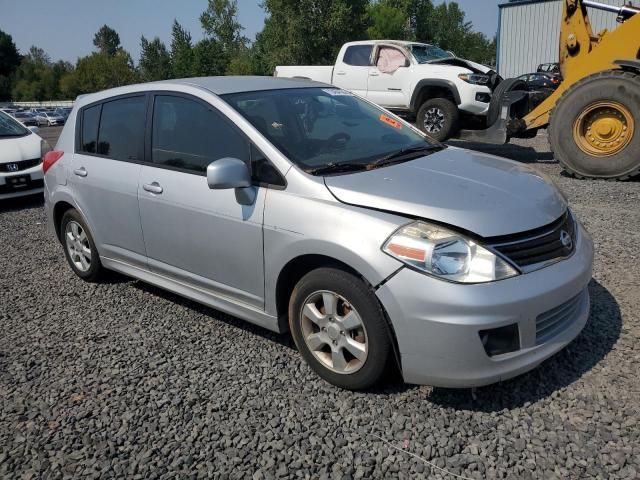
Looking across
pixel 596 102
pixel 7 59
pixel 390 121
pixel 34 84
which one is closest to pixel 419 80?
pixel 596 102

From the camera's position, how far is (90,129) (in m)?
4.68

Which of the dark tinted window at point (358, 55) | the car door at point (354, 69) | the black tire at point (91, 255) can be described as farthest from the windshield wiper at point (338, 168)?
the dark tinted window at point (358, 55)

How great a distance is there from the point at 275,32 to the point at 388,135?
38919 millimetres

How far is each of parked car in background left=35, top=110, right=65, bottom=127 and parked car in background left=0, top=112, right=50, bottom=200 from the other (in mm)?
37635

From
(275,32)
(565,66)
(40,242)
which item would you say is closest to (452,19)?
(275,32)

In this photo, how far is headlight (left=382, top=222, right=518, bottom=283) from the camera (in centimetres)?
258

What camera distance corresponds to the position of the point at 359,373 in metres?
2.91

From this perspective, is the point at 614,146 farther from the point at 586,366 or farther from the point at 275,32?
the point at 275,32

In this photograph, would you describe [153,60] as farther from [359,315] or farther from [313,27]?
[359,315]

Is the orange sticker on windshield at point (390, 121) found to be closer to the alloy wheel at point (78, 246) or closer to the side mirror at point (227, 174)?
the side mirror at point (227, 174)

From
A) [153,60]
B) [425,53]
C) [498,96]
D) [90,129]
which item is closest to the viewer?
[90,129]

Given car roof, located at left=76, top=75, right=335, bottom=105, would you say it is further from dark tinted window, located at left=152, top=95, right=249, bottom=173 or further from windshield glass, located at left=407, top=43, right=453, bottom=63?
windshield glass, located at left=407, top=43, right=453, bottom=63

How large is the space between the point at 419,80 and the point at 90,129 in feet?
24.3

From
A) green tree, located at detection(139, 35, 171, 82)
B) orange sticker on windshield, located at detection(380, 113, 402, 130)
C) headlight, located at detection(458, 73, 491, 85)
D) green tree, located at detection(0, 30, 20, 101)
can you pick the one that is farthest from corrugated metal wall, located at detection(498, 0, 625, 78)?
green tree, located at detection(0, 30, 20, 101)
